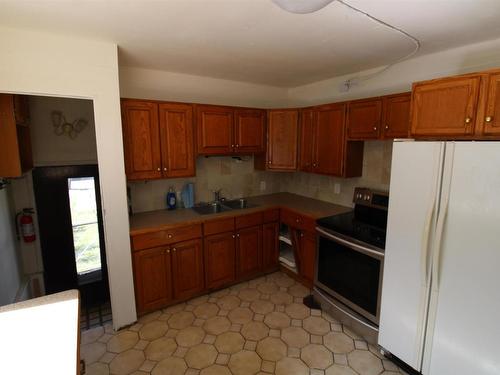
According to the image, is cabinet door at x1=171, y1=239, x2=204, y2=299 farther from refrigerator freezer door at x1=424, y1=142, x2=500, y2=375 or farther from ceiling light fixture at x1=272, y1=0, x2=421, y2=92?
ceiling light fixture at x1=272, y1=0, x2=421, y2=92

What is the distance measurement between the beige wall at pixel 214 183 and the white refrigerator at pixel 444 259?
2074mm

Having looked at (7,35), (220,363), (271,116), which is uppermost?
(7,35)

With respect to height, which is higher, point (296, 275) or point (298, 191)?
point (298, 191)

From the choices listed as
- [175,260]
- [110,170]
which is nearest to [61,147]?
[110,170]

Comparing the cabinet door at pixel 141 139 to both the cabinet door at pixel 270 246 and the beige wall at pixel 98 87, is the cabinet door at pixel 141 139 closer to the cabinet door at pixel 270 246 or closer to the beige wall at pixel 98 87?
the beige wall at pixel 98 87

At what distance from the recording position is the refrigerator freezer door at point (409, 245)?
1.71 meters

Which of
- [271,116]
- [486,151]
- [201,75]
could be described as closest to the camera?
[486,151]

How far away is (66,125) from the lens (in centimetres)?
277

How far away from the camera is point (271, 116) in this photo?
332 centimetres

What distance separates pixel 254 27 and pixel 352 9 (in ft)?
2.00

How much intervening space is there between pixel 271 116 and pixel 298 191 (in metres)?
1.18

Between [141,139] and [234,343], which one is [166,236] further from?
[234,343]

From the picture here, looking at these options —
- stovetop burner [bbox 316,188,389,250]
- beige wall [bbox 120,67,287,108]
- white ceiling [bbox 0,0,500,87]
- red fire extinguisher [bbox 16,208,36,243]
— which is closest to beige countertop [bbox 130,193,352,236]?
stovetop burner [bbox 316,188,389,250]

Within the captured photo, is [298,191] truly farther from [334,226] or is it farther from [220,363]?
[220,363]
